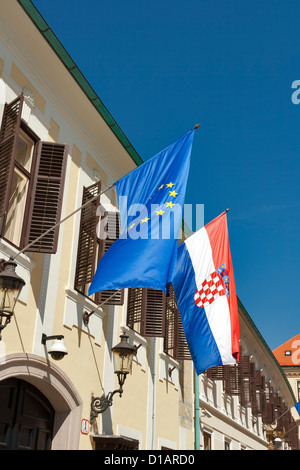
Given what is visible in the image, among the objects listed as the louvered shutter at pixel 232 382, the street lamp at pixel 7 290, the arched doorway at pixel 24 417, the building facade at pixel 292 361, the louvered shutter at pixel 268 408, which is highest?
the building facade at pixel 292 361

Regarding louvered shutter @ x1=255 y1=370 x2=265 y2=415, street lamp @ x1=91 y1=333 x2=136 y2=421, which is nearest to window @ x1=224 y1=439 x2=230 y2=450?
louvered shutter @ x1=255 y1=370 x2=265 y2=415

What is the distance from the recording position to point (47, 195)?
906 centimetres

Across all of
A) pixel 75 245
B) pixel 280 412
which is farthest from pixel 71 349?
pixel 280 412

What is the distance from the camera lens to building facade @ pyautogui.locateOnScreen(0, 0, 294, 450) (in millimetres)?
8734

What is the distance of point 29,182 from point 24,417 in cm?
357

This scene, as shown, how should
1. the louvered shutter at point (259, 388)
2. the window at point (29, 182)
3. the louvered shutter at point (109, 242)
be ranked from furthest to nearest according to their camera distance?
the louvered shutter at point (259, 388), the louvered shutter at point (109, 242), the window at point (29, 182)

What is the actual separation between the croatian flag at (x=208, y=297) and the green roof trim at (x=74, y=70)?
286 centimetres

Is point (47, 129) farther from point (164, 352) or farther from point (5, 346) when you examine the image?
point (164, 352)

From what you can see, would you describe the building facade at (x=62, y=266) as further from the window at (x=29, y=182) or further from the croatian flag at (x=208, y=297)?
the croatian flag at (x=208, y=297)

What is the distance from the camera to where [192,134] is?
29.6ft

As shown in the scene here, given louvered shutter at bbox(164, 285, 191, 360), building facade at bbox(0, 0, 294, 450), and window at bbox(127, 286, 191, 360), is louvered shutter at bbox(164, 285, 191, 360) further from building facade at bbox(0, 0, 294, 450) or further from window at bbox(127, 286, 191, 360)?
window at bbox(127, 286, 191, 360)

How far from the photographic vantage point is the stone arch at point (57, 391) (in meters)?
8.55

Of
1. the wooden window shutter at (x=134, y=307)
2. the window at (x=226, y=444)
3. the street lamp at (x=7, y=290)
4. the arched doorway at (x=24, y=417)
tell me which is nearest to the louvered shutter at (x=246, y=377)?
the window at (x=226, y=444)
